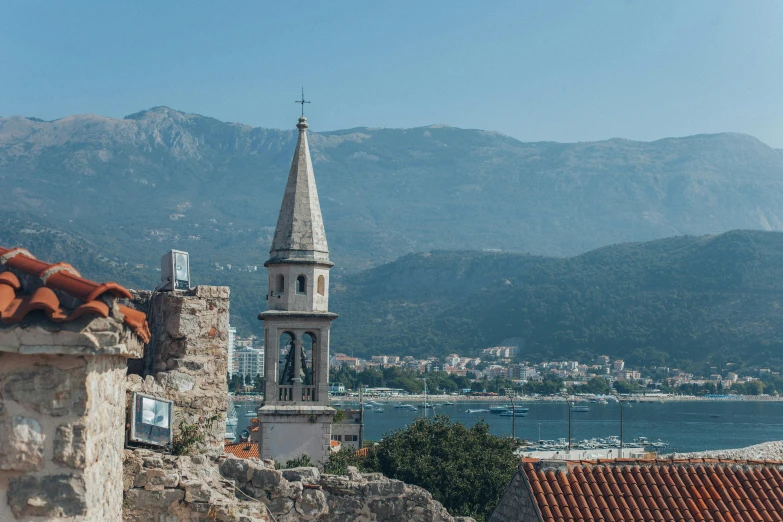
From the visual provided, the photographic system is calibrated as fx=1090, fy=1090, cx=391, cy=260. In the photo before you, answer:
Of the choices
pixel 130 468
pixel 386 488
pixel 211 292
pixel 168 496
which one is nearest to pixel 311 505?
pixel 386 488

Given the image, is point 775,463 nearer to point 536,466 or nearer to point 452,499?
point 536,466

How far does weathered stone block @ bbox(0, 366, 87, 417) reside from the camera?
168 inches

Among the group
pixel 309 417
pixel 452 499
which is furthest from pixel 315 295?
pixel 452 499

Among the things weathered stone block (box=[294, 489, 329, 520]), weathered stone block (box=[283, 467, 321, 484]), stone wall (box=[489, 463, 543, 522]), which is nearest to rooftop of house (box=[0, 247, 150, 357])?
weathered stone block (box=[294, 489, 329, 520])

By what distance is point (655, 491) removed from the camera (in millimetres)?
12305

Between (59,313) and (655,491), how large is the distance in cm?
942

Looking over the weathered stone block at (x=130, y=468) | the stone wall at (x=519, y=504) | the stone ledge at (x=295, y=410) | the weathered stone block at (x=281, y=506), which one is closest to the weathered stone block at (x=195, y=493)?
the weathered stone block at (x=130, y=468)

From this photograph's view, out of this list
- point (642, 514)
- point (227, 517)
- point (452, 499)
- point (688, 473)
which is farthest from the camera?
point (452, 499)

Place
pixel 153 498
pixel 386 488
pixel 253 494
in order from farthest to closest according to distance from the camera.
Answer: pixel 386 488 → pixel 253 494 → pixel 153 498

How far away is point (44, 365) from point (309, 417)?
93.7ft

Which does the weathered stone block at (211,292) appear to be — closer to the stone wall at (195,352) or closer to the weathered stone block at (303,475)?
the stone wall at (195,352)

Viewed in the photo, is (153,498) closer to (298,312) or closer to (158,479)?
(158,479)

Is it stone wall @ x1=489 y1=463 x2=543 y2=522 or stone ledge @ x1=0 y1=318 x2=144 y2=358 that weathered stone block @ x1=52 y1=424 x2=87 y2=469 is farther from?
stone wall @ x1=489 y1=463 x2=543 y2=522

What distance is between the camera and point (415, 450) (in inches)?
1286
